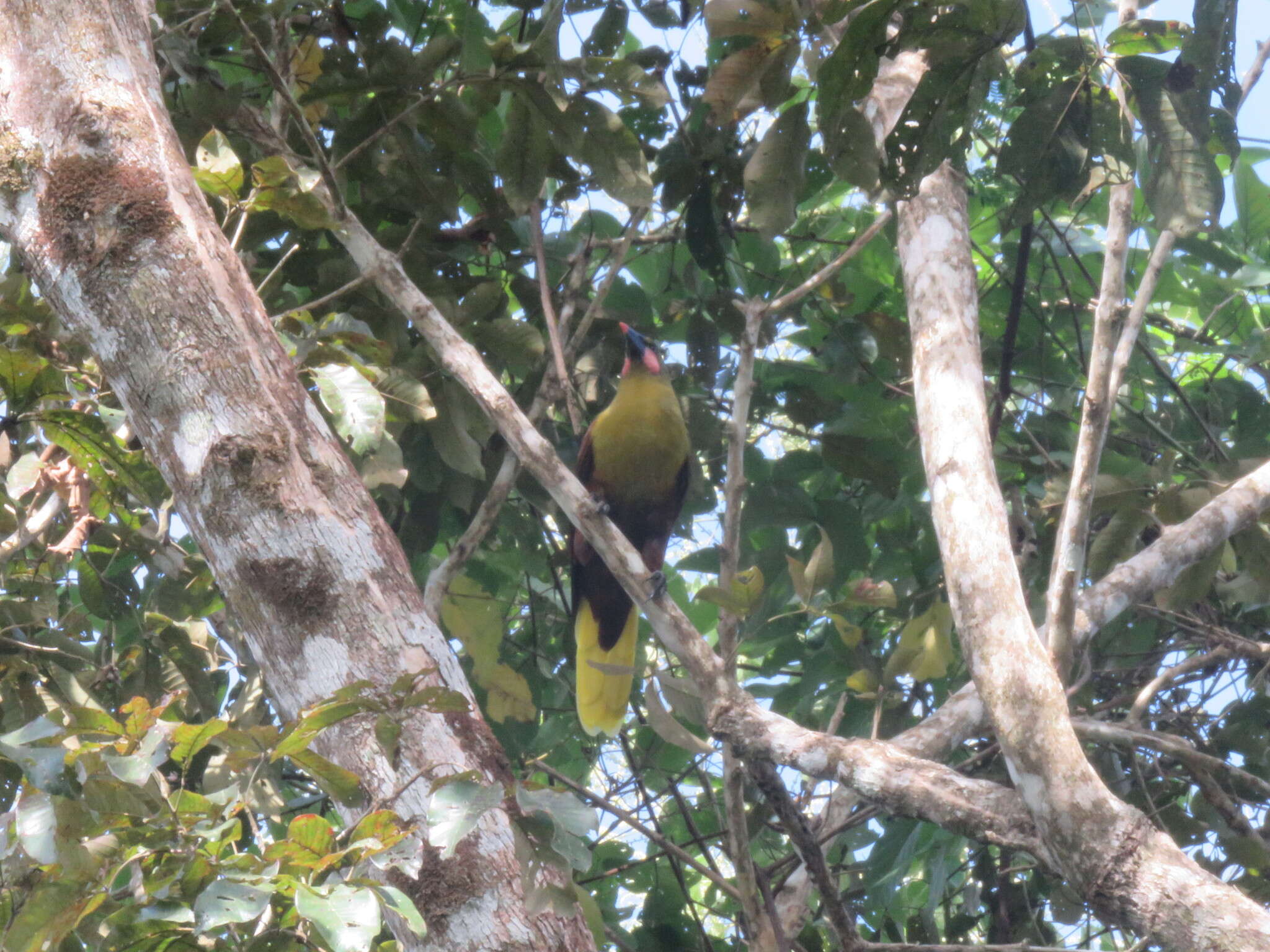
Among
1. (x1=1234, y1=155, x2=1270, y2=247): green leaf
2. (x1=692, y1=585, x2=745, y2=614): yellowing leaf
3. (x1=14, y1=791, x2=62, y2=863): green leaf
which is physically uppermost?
(x1=1234, y1=155, x2=1270, y2=247): green leaf

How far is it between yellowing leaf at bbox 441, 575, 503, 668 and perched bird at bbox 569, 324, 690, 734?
0.78 m

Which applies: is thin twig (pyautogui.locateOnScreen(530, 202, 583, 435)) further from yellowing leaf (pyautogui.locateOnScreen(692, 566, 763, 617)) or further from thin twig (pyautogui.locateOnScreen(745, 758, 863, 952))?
thin twig (pyautogui.locateOnScreen(745, 758, 863, 952))

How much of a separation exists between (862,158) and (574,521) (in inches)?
34.3

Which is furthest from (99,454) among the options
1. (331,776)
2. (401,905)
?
(401,905)

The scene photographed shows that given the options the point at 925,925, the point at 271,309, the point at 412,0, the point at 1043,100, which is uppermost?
the point at 412,0

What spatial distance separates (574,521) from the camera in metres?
2.08

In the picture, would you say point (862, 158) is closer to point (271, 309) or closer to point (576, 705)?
point (271, 309)

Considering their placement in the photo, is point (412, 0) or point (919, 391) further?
point (412, 0)

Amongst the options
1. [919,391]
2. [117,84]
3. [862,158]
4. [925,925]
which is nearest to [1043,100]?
[862,158]

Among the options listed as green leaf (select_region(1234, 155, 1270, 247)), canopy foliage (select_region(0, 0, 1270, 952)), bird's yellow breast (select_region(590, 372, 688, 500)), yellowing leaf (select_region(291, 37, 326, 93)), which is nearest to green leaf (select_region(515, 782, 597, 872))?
canopy foliage (select_region(0, 0, 1270, 952))

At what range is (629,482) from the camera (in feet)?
13.1

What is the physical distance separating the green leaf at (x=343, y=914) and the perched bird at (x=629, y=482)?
2.46m

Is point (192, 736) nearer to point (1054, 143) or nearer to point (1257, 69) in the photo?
point (1054, 143)

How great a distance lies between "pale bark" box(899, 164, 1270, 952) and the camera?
1338 millimetres
